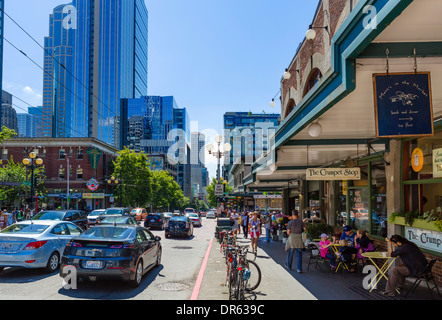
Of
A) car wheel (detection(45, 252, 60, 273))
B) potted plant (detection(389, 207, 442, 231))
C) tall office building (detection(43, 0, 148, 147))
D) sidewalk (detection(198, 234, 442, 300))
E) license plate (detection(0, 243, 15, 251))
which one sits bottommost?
sidewalk (detection(198, 234, 442, 300))

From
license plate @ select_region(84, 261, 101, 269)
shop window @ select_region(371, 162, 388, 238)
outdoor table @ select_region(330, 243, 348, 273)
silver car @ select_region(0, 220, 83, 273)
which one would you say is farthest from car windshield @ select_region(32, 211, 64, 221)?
shop window @ select_region(371, 162, 388, 238)

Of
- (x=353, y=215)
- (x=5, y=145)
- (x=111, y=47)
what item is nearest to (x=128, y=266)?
(x=353, y=215)

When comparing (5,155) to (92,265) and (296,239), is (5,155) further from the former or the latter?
(296,239)

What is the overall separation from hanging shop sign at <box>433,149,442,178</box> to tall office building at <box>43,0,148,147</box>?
527ft

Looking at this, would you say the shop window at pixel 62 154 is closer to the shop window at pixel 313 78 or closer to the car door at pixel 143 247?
the shop window at pixel 313 78

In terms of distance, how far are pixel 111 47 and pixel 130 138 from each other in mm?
41923

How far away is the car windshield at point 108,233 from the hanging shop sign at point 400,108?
236 inches

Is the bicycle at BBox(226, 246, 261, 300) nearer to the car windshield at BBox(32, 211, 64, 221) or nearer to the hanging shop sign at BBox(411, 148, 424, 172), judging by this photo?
the hanging shop sign at BBox(411, 148, 424, 172)

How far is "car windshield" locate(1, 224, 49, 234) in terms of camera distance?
9359 mm

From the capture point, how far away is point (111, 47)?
6299 inches

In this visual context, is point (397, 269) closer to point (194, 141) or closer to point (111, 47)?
point (111, 47)

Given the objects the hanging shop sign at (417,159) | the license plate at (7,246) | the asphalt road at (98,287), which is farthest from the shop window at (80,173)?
the hanging shop sign at (417,159)

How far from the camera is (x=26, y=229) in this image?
9492 mm

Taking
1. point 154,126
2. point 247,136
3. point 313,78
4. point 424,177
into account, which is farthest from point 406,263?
point 154,126
